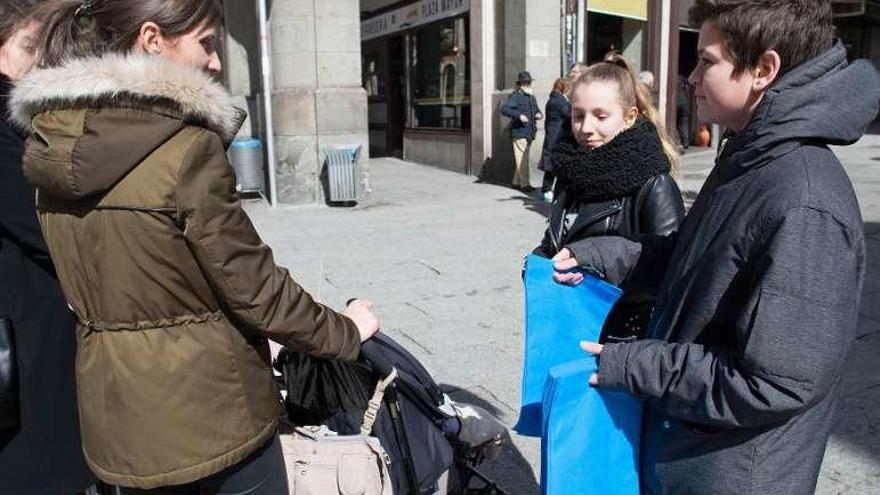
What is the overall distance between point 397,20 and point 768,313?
16.1 m

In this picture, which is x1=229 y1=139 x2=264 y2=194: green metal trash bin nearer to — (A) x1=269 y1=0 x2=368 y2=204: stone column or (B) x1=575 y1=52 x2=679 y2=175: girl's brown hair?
(A) x1=269 y1=0 x2=368 y2=204: stone column

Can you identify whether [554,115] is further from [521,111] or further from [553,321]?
[553,321]

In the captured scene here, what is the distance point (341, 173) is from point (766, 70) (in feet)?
29.5

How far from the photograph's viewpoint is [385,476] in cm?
205

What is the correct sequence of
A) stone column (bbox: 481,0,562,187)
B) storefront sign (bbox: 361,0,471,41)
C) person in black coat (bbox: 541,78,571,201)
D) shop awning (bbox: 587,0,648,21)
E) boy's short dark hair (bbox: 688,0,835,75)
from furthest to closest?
storefront sign (bbox: 361,0,471,41) → shop awning (bbox: 587,0,648,21) → stone column (bbox: 481,0,562,187) → person in black coat (bbox: 541,78,571,201) → boy's short dark hair (bbox: 688,0,835,75)

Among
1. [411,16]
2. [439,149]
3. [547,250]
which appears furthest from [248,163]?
[547,250]

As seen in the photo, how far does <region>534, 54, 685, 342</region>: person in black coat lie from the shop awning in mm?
11352

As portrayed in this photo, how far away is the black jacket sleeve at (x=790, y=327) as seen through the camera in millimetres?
1438

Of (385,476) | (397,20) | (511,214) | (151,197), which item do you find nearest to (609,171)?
(385,476)

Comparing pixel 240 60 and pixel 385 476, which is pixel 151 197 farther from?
pixel 240 60

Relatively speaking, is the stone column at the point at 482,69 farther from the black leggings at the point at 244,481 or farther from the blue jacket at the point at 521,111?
the black leggings at the point at 244,481

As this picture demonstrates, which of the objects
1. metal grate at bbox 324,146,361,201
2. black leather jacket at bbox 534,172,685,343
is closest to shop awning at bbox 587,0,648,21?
metal grate at bbox 324,146,361,201

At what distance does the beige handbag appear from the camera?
2.03 meters

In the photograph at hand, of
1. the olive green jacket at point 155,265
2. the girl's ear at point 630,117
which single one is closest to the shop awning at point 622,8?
the girl's ear at point 630,117
